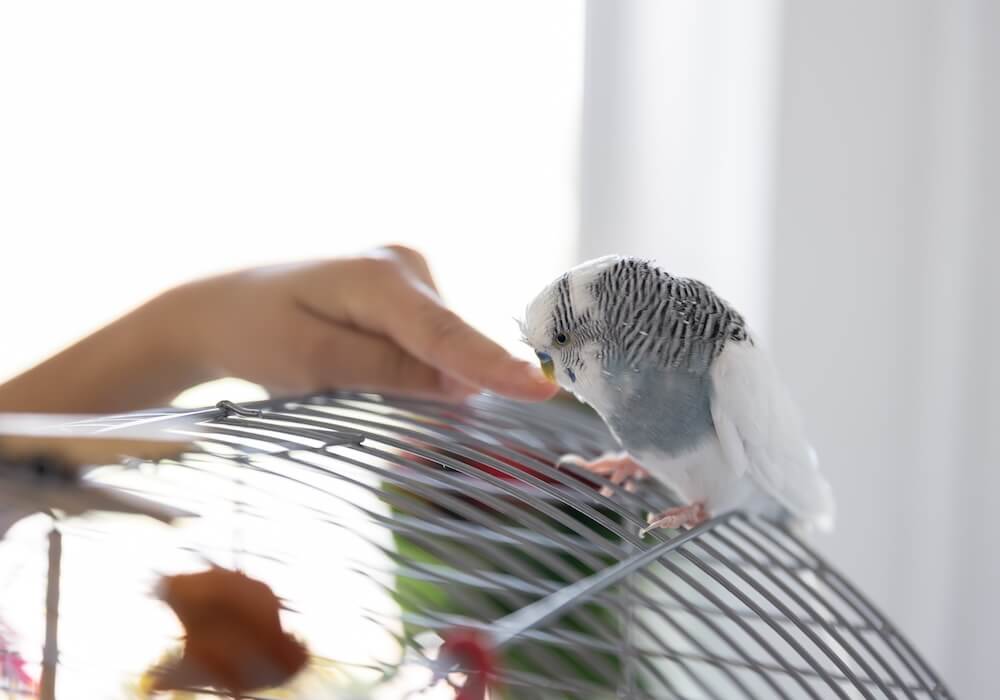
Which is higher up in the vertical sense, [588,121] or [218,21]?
[218,21]

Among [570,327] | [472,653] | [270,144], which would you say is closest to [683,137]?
[270,144]

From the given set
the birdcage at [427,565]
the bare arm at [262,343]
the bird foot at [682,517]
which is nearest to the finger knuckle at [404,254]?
the bare arm at [262,343]

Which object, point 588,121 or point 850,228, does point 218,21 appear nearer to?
point 588,121

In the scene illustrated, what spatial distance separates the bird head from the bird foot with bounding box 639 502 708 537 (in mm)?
95

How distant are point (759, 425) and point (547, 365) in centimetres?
14

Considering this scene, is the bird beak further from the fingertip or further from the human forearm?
the human forearm

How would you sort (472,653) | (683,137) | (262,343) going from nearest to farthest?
(472,653) → (262,343) → (683,137)

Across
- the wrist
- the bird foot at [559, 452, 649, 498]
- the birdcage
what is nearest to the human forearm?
the wrist

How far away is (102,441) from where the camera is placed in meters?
0.44

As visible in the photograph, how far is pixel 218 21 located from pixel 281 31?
91 mm

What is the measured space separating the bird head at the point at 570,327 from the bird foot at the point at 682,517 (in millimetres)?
95

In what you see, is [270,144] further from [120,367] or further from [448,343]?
[448,343]

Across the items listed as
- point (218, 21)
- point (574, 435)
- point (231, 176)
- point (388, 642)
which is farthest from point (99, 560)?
point (218, 21)

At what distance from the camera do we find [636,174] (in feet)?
5.09
